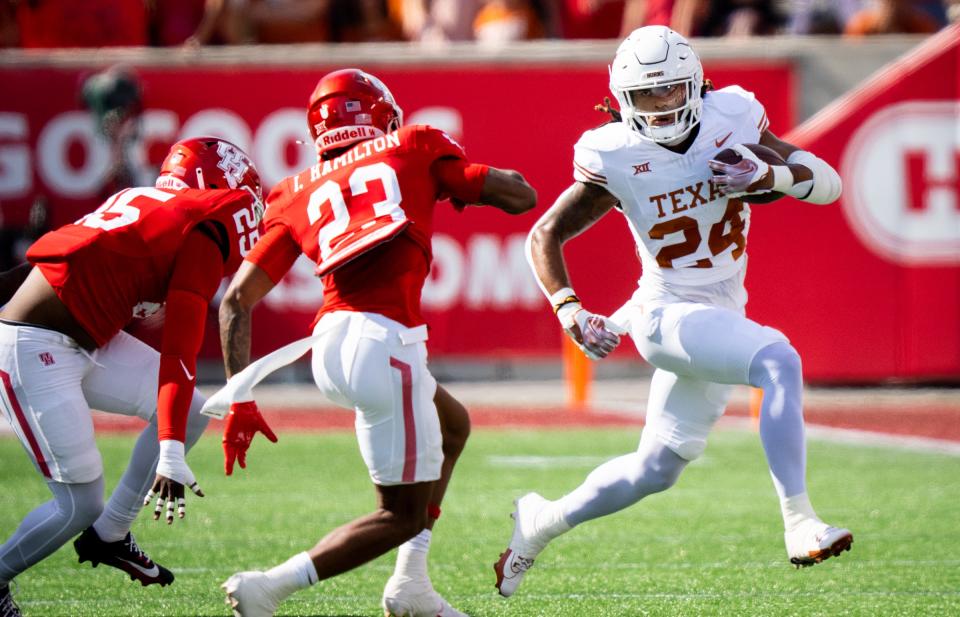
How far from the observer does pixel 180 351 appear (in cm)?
443

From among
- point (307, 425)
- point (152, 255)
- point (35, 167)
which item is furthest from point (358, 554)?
point (35, 167)

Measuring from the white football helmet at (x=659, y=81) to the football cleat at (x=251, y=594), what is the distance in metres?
1.89

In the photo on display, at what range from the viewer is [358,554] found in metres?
4.17

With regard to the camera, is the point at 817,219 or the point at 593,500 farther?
the point at 817,219

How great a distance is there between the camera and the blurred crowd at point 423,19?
40.8 ft

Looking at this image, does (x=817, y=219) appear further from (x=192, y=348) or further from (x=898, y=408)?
(x=192, y=348)

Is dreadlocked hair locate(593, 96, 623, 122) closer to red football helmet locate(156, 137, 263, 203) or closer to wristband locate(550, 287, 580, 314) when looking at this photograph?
wristband locate(550, 287, 580, 314)

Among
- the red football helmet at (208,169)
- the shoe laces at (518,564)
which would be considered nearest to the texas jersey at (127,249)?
the red football helmet at (208,169)

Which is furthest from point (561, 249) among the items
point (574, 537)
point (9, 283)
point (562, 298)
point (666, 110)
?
point (574, 537)

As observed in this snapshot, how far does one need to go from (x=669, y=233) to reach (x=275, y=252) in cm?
133

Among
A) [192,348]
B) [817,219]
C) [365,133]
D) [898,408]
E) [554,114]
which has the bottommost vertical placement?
[898,408]

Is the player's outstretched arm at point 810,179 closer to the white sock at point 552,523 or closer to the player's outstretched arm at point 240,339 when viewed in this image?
the white sock at point 552,523

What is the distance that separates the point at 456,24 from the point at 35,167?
3.80 m

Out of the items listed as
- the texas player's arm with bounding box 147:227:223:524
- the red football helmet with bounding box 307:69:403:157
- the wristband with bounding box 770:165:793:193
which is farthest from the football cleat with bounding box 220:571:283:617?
the wristband with bounding box 770:165:793:193
